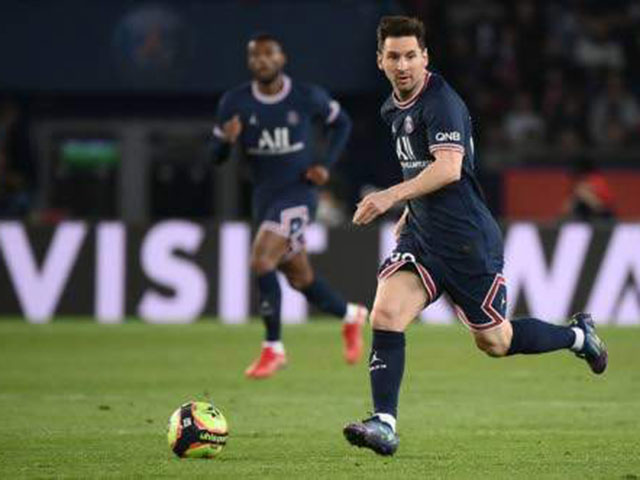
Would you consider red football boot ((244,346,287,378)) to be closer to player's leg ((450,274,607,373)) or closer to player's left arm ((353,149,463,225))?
player's leg ((450,274,607,373))

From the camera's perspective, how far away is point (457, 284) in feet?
28.6

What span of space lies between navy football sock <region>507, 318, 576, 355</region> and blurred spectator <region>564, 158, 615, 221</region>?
10279 mm

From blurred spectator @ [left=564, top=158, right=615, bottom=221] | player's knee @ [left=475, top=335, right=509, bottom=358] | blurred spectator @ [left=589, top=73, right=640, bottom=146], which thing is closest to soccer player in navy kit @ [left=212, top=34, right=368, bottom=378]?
player's knee @ [left=475, top=335, right=509, bottom=358]

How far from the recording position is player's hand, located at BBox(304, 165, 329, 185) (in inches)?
515

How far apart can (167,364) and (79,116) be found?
10.6m

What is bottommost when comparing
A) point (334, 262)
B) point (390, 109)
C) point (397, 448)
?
point (334, 262)

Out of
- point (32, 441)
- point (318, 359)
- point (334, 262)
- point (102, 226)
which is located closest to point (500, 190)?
point (334, 262)

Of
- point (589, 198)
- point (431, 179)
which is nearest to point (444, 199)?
point (431, 179)

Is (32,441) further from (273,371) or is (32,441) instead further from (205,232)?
(205,232)

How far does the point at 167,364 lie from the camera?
14.1 m

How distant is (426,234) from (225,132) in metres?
4.42

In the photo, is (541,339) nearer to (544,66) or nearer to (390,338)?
(390,338)

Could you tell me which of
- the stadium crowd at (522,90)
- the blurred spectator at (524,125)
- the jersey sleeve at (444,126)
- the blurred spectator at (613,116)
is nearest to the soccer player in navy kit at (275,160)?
the jersey sleeve at (444,126)

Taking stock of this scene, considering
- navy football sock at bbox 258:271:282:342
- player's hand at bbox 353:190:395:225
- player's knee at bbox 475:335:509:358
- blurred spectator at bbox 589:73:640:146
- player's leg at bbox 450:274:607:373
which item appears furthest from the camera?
blurred spectator at bbox 589:73:640:146
